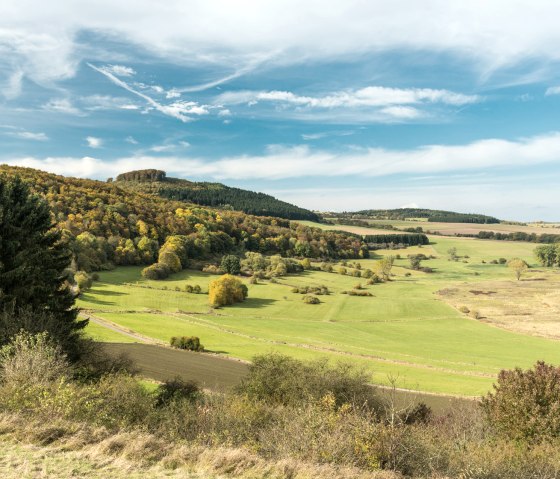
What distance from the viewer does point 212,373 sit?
3881 cm

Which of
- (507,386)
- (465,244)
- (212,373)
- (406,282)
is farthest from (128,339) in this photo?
(465,244)

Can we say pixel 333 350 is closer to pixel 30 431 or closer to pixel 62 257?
pixel 62 257

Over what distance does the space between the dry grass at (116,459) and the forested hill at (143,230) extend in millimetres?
81925

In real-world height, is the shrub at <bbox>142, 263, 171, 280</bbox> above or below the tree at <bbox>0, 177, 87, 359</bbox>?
below

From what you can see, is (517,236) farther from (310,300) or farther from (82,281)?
(82,281)

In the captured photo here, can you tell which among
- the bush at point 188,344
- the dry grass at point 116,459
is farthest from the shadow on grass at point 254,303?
the dry grass at point 116,459

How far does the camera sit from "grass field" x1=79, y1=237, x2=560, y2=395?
155ft

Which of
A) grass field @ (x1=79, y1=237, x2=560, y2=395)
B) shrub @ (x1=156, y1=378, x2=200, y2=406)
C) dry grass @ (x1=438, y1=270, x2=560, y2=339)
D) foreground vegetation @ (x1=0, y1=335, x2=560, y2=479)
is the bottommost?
grass field @ (x1=79, y1=237, x2=560, y2=395)

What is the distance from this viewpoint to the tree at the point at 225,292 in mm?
77312

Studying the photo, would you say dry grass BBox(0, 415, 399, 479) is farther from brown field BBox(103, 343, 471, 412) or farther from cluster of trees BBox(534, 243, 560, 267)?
cluster of trees BBox(534, 243, 560, 267)

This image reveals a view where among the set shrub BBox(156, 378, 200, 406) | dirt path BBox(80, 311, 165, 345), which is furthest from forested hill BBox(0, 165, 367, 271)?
shrub BBox(156, 378, 200, 406)

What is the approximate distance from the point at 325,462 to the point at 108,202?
13762cm

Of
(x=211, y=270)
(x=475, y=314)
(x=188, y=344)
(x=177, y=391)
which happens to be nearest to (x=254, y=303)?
(x=211, y=270)

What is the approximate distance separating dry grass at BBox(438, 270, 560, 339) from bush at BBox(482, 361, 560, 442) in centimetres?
4705
